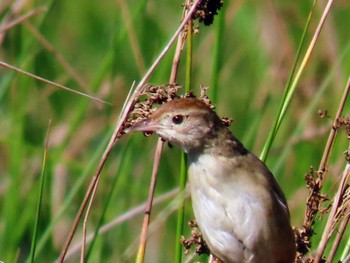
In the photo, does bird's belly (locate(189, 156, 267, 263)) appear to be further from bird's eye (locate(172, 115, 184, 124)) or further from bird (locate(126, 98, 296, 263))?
bird's eye (locate(172, 115, 184, 124))

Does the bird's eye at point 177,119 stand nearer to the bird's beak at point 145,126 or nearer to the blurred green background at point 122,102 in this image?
the bird's beak at point 145,126

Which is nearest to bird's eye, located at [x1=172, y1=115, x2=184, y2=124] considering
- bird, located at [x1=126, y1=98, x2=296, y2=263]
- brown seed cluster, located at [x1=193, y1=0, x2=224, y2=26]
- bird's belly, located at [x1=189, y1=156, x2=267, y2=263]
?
bird, located at [x1=126, y1=98, x2=296, y2=263]

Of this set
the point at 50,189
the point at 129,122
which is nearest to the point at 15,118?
the point at 50,189

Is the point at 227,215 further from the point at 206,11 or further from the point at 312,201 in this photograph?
→ the point at 206,11

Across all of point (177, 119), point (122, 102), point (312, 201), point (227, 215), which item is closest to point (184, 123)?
point (177, 119)

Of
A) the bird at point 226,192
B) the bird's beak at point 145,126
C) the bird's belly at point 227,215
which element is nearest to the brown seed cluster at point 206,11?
the bird at point 226,192

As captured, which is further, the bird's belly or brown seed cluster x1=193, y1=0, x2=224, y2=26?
the bird's belly

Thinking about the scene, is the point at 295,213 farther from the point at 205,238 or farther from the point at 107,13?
the point at 107,13
